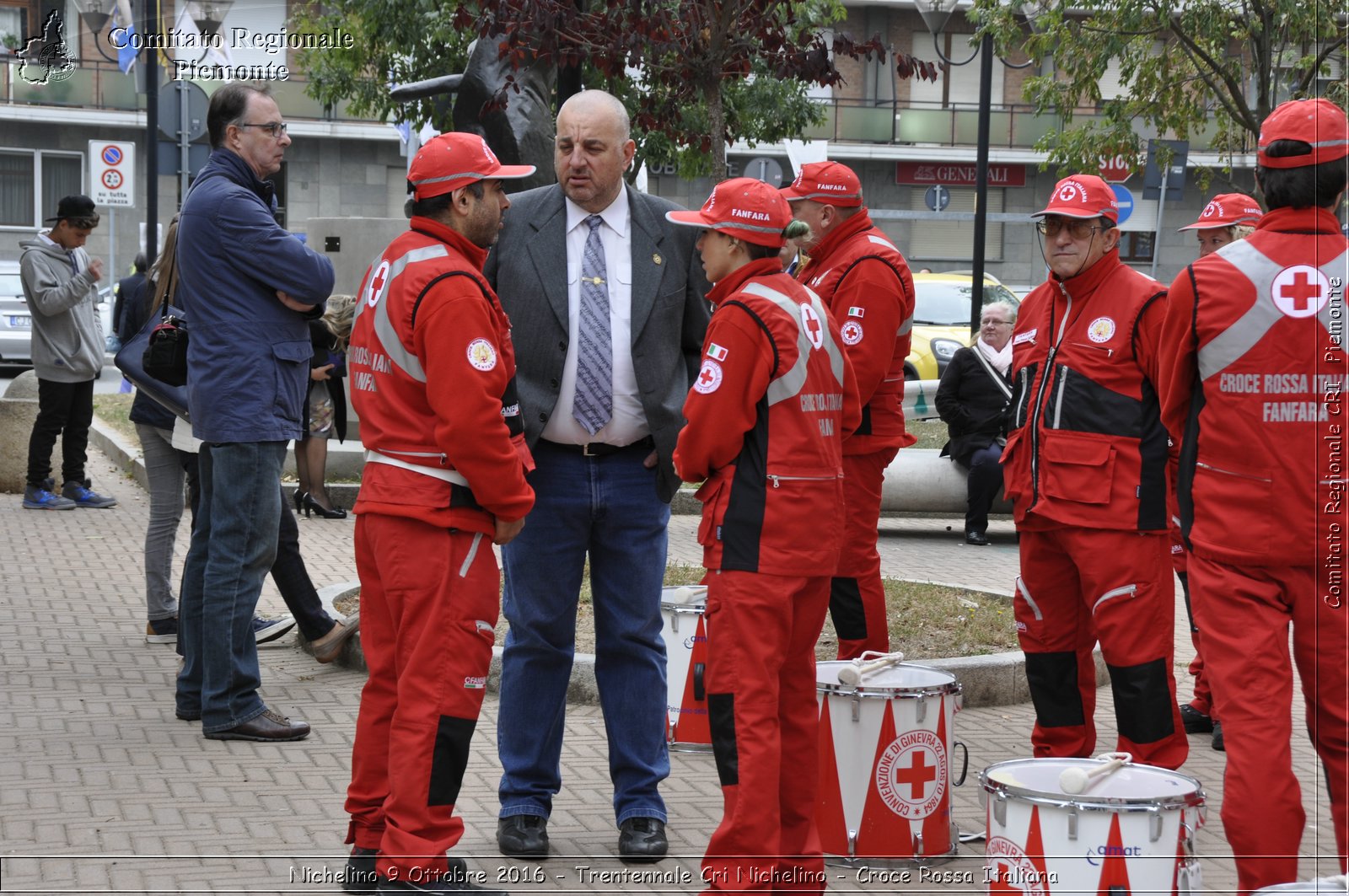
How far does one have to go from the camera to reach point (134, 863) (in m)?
4.89

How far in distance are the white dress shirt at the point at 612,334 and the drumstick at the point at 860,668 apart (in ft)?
3.34

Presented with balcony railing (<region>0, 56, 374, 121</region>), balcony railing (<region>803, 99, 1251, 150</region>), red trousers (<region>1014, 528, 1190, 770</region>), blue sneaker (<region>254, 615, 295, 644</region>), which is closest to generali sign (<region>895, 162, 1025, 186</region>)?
balcony railing (<region>803, 99, 1251, 150</region>)

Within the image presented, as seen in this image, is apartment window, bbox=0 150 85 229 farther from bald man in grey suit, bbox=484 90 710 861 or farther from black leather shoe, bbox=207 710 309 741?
bald man in grey suit, bbox=484 90 710 861

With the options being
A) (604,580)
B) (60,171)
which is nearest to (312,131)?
(60,171)

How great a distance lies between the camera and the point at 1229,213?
7180mm

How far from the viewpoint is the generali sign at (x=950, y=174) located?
43312 millimetres


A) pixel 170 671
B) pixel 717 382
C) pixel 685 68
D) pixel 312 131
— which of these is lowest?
pixel 170 671

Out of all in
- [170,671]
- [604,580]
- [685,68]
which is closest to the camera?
[604,580]

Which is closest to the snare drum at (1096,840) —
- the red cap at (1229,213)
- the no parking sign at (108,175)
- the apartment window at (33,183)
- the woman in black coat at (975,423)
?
the red cap at (1229,213)

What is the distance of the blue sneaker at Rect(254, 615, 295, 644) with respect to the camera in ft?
26.7

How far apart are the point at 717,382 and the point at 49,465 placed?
33.0ft

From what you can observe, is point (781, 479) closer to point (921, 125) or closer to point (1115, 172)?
point (1115, 172)

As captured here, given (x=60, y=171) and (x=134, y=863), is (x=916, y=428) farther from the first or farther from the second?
(x=60, y=171)

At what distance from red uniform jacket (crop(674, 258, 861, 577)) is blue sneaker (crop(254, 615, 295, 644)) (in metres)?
4.07
